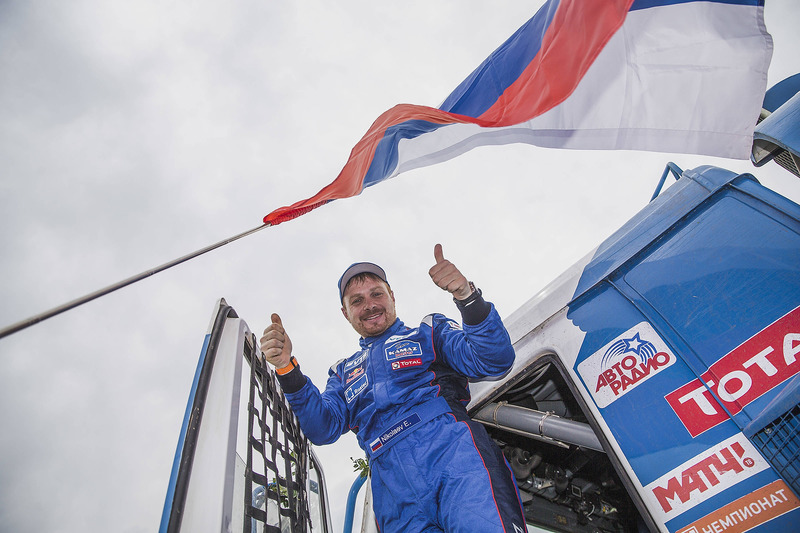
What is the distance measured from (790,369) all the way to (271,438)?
70.4 inches

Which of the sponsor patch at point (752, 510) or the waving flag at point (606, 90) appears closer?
the sponsor patch at point (752, 510)

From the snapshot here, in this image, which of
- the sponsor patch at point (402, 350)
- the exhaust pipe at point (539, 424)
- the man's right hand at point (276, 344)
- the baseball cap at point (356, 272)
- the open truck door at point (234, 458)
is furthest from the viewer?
the baseball cap at point (356, 272)

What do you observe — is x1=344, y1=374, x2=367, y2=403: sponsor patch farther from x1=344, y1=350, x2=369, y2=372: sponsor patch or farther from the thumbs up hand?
the thumbs up hand

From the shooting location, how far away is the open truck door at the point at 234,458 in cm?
91

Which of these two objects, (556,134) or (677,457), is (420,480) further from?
(556,134)

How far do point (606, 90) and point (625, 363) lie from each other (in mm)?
1339

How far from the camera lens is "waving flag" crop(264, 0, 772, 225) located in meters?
1.58

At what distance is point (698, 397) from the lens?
1.29 meters

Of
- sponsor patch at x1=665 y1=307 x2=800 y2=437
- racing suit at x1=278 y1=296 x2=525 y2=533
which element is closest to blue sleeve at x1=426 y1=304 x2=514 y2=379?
racing suit at x1=278 y1=296 x2=525 y2=533

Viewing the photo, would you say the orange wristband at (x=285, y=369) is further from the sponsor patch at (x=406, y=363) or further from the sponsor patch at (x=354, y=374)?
the sponsor patch at (x=406, y=363)

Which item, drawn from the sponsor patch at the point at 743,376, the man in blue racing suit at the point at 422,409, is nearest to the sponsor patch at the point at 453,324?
the man in blue racing suit at the point at 422,409

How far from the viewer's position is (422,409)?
5.75 ft

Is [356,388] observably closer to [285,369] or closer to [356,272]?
[285,369]

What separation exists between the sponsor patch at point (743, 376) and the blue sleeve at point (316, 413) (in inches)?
61.7
